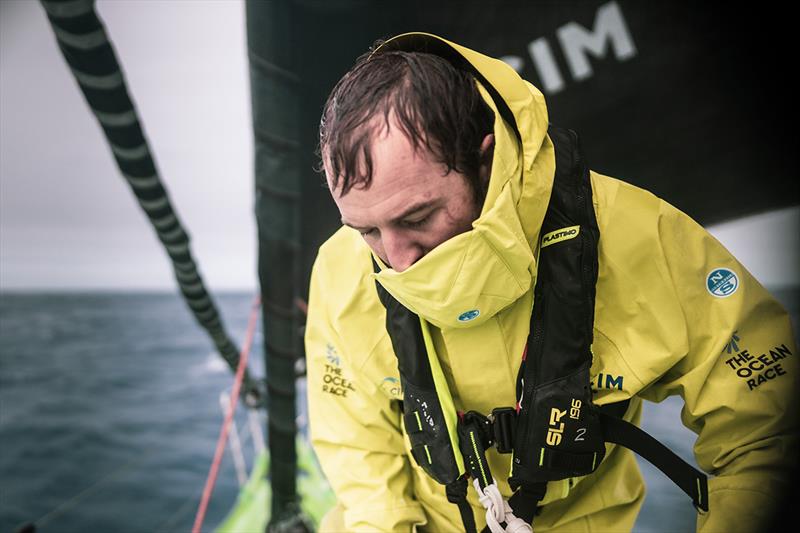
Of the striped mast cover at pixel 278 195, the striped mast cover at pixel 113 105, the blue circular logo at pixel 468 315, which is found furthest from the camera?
the striped mast cover at pixel 278 195

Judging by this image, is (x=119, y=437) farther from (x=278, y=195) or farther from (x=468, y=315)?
(x=468, y=315)

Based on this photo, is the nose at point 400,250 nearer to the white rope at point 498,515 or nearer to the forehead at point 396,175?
the forehead at point 396,175

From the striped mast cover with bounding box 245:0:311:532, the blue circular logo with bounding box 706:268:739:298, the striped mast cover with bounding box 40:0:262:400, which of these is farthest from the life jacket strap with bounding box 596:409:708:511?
the striped mast cover with bounding box 40:0:262:400

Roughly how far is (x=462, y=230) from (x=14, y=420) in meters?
11.5

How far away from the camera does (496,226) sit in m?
0.80

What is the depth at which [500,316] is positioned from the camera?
0.98 m

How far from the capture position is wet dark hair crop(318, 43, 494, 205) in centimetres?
79

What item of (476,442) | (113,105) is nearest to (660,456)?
(476,442)

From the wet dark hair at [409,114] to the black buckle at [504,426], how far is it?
0.41 metres

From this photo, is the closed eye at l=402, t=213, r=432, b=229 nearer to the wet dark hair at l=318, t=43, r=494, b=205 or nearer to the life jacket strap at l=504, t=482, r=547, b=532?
the wet dark hair at l=318, t=43, r=494, b=205

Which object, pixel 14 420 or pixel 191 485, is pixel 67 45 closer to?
pixel 191 485

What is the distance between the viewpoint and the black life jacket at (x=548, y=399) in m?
0.91

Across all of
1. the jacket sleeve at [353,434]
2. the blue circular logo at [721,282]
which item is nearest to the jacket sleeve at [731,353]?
the blue circular logo at [721,282]

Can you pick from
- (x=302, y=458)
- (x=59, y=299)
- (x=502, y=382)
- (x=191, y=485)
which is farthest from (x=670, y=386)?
(x=59, y=299)
